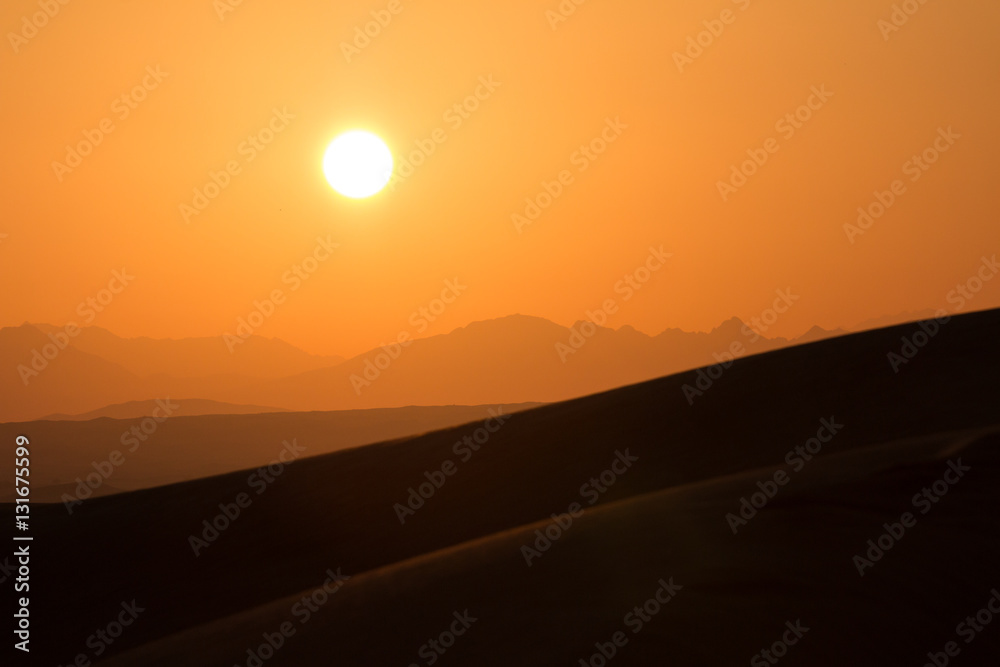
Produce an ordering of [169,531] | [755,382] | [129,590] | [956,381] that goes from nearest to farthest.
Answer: [129,590] < [956,381] < [169,531] < [755,382]

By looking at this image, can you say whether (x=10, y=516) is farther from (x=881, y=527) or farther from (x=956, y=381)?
(x=956, y=381)

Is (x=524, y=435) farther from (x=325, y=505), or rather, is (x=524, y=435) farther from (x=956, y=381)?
(x=956, y=381)

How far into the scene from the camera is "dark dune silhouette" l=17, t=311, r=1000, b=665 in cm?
779

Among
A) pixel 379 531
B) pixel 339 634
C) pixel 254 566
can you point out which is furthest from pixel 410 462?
pixel 339 634

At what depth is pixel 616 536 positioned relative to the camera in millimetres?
10188

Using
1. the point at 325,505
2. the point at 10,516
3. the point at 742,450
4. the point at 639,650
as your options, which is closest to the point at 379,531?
the point at 325,505

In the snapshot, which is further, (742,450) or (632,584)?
(742,450)

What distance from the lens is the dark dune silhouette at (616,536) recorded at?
7.79m

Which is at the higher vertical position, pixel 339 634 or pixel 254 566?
pixel 254 566

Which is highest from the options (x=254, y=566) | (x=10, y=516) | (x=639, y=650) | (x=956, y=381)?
(x=10, y=516)

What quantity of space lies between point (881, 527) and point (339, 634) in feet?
21.6

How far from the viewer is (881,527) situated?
353 inches

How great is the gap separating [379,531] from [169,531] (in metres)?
5.21

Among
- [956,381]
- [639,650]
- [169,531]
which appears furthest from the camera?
[169,531]
